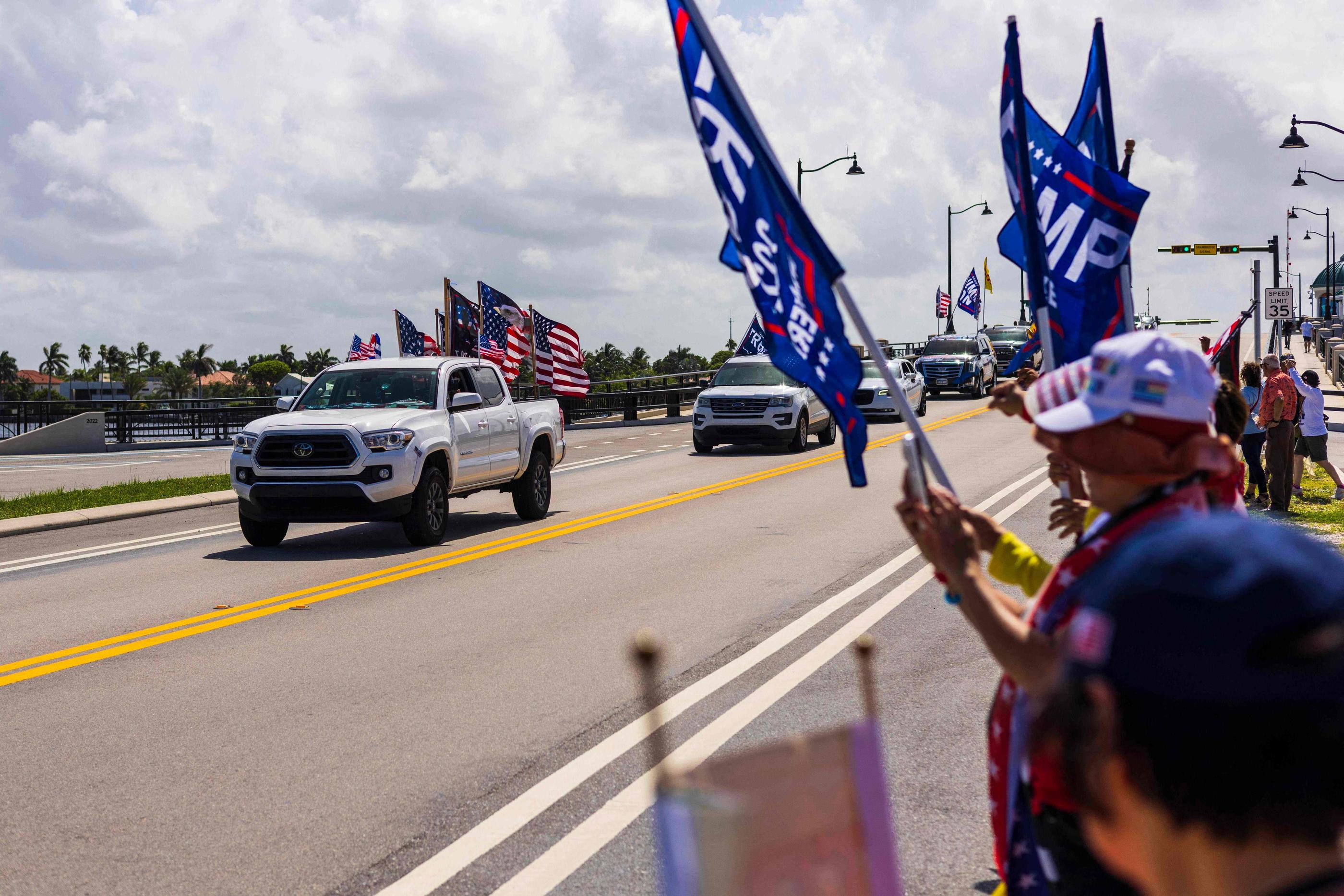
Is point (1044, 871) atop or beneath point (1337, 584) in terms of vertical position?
beneath

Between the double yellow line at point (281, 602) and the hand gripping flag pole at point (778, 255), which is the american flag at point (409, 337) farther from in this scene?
the hand gripping flag pole at point (778, 255)

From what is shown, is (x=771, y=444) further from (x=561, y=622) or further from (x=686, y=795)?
(x=686, y=795)

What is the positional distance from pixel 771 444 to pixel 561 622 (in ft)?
59.7

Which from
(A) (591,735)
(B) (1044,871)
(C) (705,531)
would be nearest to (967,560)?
(B) (1044,871)

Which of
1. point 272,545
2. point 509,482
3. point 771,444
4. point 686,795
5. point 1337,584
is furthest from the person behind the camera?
point 771,444

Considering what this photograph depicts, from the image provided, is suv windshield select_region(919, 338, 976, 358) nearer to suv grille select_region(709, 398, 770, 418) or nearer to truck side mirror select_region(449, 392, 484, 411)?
suv grille select_region(709, 398, 770, 418)

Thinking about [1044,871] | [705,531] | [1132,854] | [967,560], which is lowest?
[705,531]

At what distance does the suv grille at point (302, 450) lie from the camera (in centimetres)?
1290

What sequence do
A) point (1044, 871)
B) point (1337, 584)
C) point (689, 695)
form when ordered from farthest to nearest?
point (689, 695) → point (1044, 871) → point (1337, 584)

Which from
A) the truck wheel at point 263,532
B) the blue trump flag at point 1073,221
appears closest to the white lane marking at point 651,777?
the blue trump flag at point 1073,221

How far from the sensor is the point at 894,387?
307 cm

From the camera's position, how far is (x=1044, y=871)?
2.15 meters

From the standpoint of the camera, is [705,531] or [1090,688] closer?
[1090,688]

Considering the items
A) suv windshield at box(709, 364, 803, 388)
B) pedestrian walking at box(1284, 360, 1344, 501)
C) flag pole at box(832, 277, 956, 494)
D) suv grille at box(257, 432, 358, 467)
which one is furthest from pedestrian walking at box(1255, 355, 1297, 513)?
flag pole at box(832, 277, 956, 494)
